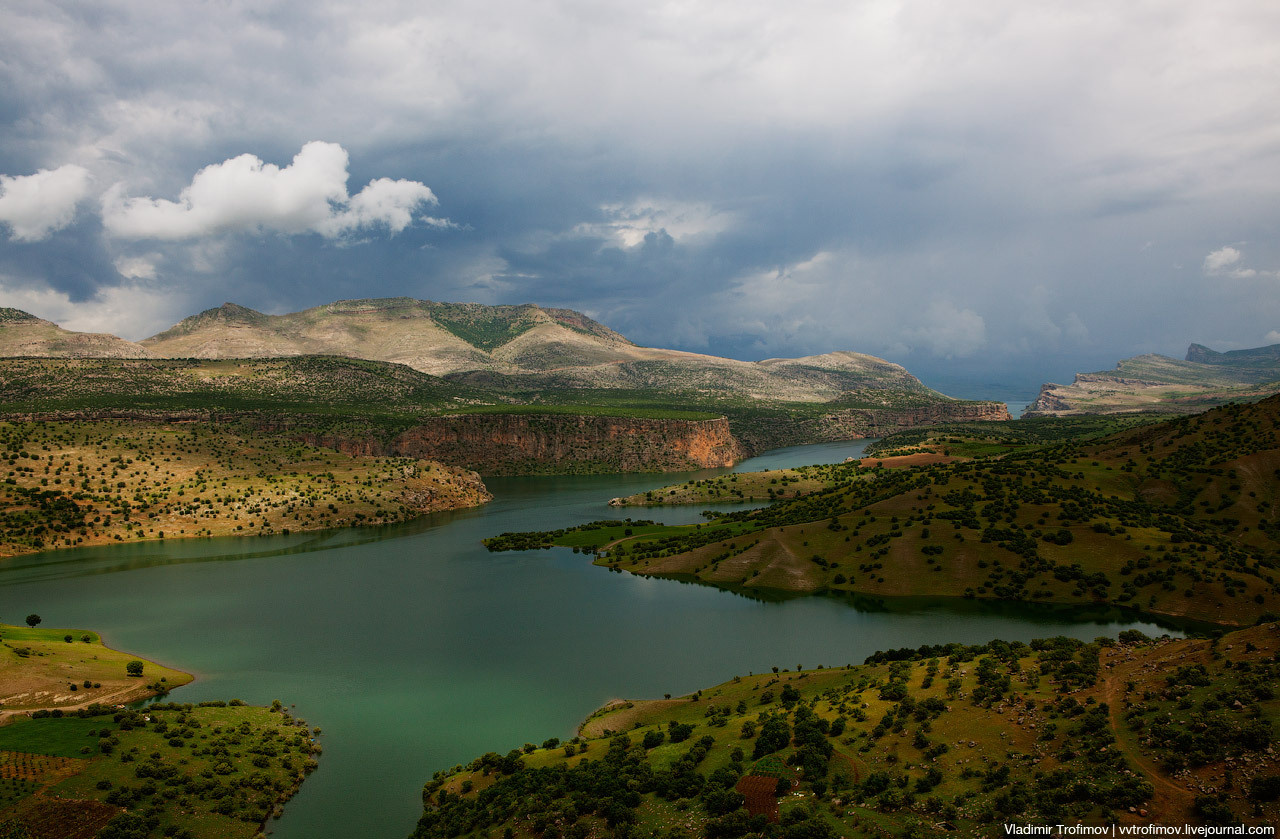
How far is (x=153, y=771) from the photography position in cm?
3259

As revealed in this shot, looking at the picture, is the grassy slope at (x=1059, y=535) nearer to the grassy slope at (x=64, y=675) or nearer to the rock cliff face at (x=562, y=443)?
the grassy slope at (x=64, y=675)

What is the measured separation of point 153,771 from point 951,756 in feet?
117

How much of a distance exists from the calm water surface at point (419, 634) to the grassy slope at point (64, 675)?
2.92m

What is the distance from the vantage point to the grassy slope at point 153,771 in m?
29.3

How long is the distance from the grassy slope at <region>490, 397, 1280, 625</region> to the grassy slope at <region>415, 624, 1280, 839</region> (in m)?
25.9

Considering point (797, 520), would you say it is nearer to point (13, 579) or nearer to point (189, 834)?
point (189, 834)

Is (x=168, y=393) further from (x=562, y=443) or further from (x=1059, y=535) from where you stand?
(x=1059, y=535)

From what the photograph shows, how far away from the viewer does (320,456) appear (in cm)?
13225

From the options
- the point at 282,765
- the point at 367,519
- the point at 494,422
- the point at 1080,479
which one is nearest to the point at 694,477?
the point at 494,422

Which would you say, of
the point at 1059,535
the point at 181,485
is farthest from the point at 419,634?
the point at 181,485

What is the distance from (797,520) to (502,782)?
6043cm

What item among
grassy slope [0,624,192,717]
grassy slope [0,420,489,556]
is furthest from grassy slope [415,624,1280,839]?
grassy slope [0,420,489,556]

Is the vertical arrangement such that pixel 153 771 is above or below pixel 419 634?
above

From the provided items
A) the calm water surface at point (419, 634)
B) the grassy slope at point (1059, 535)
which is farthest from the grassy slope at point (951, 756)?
the grassy slope at point (1059, 535)
